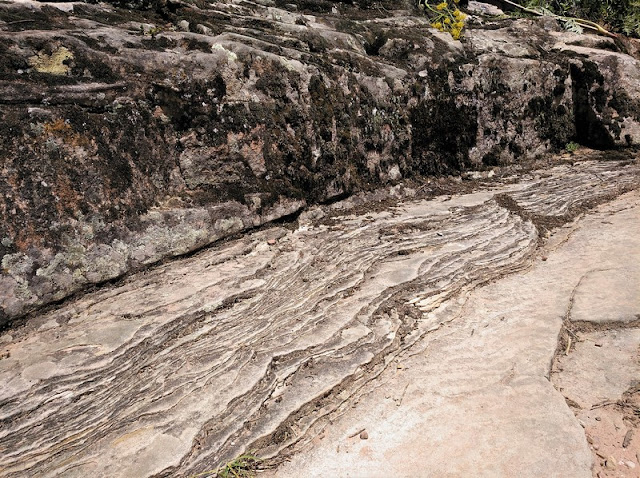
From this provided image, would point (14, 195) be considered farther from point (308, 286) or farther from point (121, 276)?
point (308, 286)

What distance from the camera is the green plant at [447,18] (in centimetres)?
757

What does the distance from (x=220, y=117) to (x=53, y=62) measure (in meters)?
1.75

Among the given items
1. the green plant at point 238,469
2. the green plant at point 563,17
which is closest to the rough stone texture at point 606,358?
the green plant at point 238,469

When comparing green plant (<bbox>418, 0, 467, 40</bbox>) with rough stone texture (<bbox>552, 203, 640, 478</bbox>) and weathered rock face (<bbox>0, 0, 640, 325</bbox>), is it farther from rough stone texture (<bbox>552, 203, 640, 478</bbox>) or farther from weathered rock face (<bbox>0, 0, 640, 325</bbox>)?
rough stone texture (<bbox>552, 203, 640, 478</bbox>)

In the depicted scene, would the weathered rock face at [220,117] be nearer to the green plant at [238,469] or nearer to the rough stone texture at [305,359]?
the rough stone texture at [305,359]

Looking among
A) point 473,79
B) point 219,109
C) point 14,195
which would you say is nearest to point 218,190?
point 219,109

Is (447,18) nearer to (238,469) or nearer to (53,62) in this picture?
(53,62)

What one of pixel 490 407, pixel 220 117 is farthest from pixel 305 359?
pixel 220 117

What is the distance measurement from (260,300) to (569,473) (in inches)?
113

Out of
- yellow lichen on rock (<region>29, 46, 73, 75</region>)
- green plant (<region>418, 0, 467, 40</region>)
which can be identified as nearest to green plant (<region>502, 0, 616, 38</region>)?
green plant (<region>418, 0, 467, 40</region>)

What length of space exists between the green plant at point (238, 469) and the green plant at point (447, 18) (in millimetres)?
6328

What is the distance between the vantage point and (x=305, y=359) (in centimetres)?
409

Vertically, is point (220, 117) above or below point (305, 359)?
above

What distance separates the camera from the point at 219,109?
5.66m
